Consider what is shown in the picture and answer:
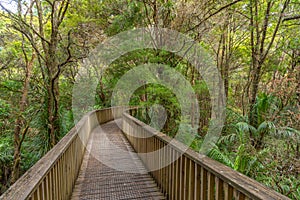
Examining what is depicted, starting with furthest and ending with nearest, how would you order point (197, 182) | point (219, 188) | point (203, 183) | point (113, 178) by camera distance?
point (113, 178) → point (197, 182) → point (203, 183) → point (219, 188)

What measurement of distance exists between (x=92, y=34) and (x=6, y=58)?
4000 mm

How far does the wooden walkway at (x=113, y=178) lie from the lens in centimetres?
323

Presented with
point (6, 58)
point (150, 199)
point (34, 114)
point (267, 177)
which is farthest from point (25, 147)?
point (267, 177)

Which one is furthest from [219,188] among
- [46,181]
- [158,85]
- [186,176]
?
[158,85]

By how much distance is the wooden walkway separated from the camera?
323 cm

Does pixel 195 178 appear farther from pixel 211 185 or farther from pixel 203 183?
pixel 211 185

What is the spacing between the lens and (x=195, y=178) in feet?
7.14

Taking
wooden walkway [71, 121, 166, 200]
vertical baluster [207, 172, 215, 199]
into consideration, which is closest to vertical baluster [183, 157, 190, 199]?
vertical baluster [207, 172, 215, 199]

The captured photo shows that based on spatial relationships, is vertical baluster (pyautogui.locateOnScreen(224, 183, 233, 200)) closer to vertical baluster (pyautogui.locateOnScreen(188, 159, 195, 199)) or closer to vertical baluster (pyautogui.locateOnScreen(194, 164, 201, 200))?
vertical baluster (pyautogui.locateOnScreen(194, 164, 201, 200))

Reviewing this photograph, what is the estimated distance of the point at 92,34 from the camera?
24.7 feet

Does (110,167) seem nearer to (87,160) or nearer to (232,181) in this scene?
(87,160)

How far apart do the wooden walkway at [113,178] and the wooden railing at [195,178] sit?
267 mm

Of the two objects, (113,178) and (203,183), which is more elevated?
(203,183)

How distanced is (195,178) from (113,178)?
7.19 ft
